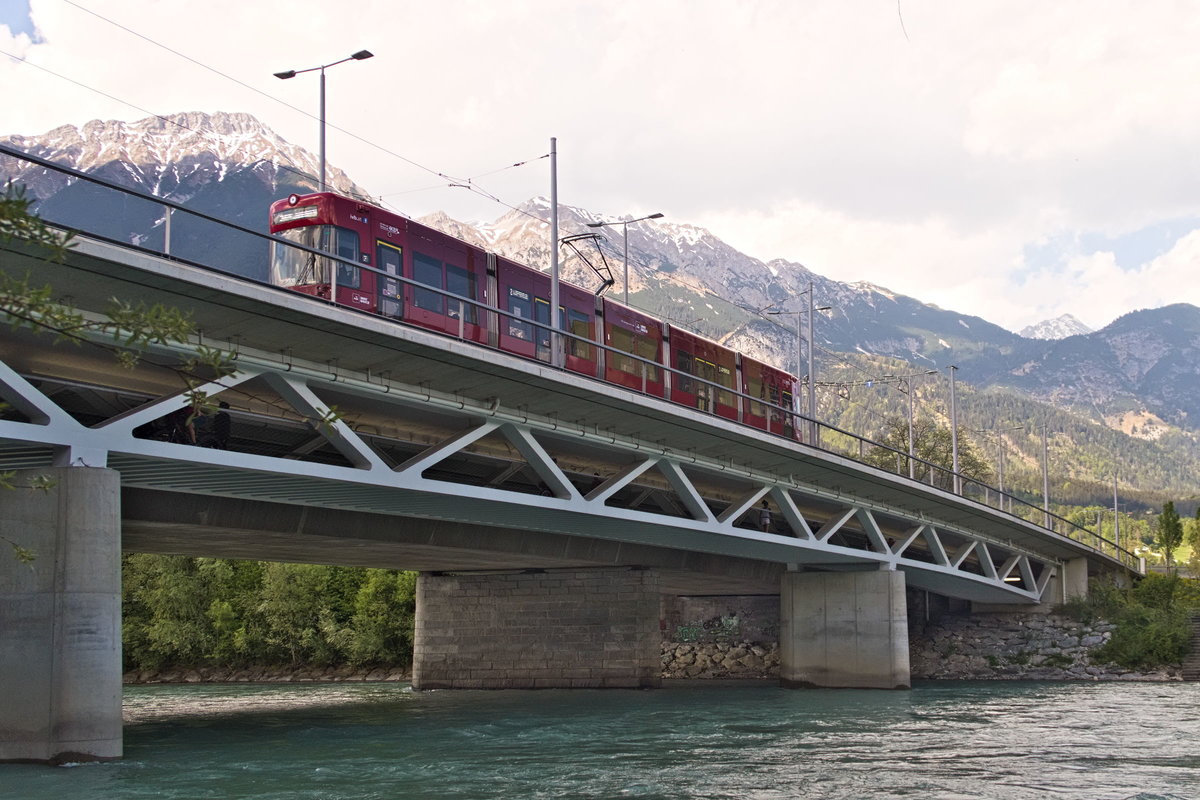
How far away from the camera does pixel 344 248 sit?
25.4 meters

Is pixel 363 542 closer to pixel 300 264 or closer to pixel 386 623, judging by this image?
pixel 300 264

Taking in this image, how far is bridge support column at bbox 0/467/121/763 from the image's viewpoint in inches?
658

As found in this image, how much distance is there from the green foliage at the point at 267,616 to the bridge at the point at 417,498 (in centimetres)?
1179

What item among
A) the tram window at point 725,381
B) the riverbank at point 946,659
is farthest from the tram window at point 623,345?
the riverbank at point 946,659

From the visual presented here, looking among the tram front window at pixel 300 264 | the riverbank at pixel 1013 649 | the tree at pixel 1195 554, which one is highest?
the tram front window at pixel 300 264

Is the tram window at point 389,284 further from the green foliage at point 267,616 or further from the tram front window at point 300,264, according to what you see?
the green foliage at point 267,616

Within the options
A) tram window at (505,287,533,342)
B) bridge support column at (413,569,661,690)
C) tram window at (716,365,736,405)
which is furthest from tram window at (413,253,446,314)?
bridge support column at (413,569,661,690)

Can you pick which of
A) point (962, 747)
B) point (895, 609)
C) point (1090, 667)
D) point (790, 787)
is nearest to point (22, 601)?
point (790, 787)

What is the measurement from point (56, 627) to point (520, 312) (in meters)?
15.0

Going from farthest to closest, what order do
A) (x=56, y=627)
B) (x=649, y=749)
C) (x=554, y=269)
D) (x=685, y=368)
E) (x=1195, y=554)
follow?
(x=1195, y=554) → (x=685, y=368) → (x=554, y=269) → (x=649, y=749) → (x=56, y=627)

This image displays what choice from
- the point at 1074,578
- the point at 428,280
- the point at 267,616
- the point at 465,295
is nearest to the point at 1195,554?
the point at 1074,578

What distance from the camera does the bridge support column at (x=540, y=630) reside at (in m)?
40.2

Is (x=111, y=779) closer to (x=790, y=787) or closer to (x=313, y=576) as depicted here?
(x=790, y=787)

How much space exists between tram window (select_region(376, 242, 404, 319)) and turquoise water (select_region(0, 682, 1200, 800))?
7.93 meters
